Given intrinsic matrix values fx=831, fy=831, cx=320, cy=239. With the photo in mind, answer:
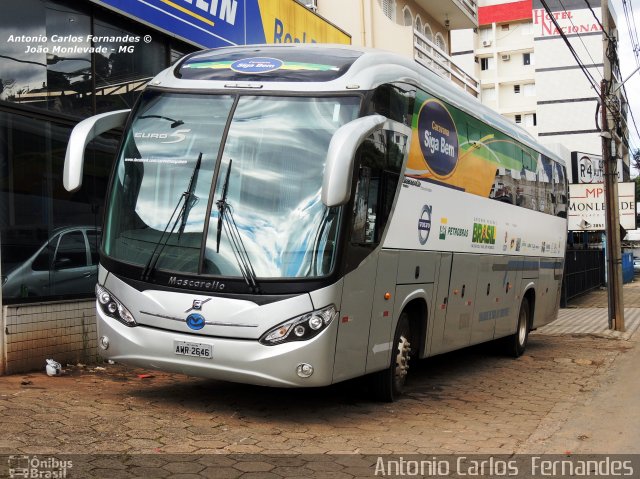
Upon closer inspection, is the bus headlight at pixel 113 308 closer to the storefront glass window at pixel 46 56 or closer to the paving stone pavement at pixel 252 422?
the paving stone pavement at pixel 252 422

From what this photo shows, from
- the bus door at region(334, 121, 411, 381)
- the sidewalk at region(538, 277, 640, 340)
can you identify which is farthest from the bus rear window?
the sidewalk at region(538, 277, 640, 340)

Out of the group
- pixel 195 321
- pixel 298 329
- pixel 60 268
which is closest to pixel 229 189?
pixel 195 321

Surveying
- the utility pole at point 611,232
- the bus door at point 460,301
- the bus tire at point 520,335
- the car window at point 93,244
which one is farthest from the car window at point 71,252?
the utility pole at point 611,232

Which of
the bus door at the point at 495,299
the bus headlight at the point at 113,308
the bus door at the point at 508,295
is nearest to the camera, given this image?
the bus headlight at the point at 113,308

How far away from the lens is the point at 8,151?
9.32 meters

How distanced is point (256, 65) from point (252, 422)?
131 inches

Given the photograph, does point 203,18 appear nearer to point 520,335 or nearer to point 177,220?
point 177,220

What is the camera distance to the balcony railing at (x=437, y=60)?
23312 millimetres

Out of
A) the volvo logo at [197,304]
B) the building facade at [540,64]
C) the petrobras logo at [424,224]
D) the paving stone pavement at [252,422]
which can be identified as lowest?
the paving stone pavement at [252,422]

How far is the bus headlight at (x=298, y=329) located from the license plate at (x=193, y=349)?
49 centimetres

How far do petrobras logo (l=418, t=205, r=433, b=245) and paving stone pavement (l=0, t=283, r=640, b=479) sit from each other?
1750 millimetres

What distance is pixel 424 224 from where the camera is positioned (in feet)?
30.0

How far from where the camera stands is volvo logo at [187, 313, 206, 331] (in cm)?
714

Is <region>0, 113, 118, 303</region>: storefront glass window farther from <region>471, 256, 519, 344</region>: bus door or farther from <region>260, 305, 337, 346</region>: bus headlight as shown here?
<region>471, 256, 519, 344</region>: bus door
